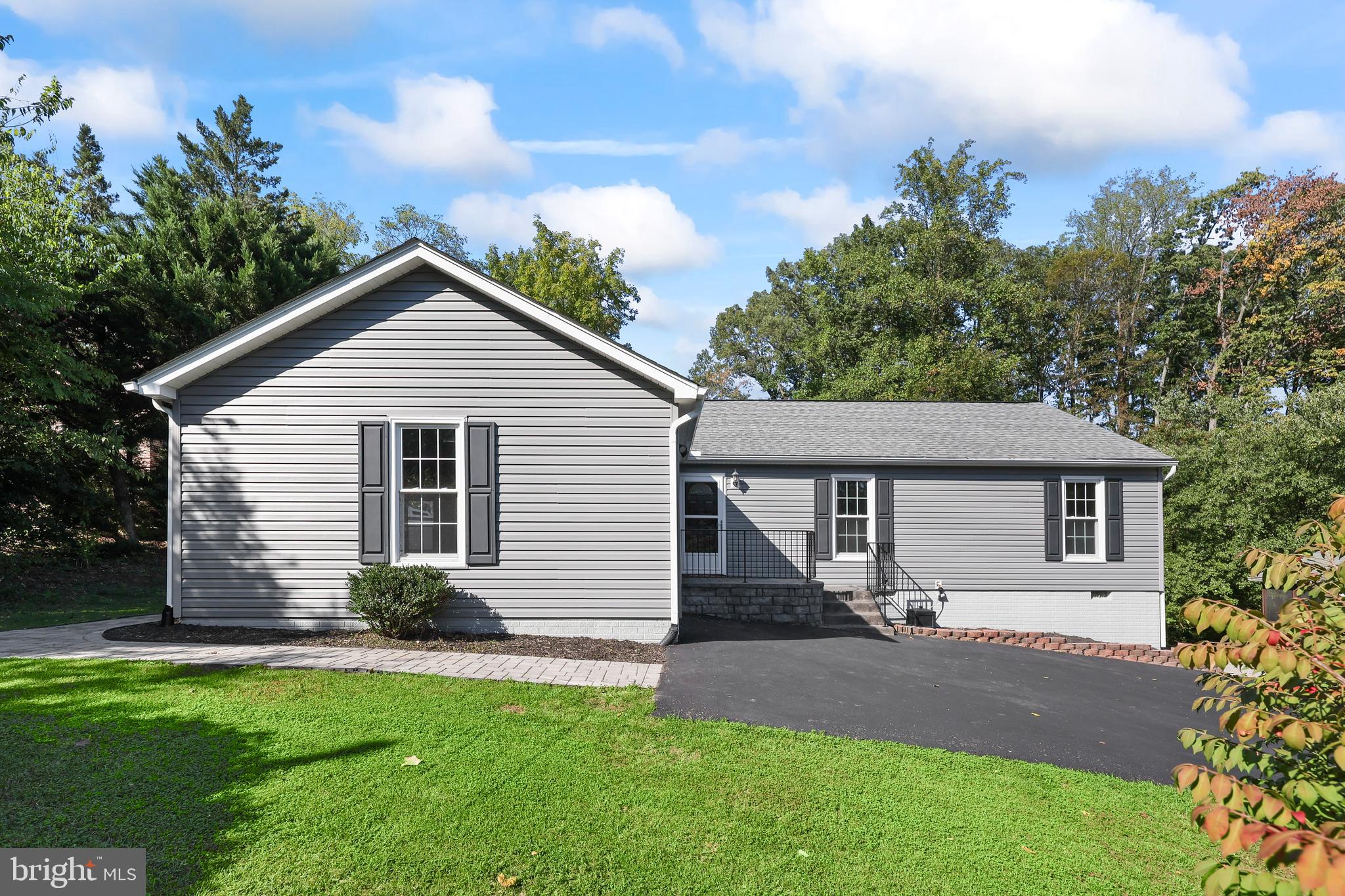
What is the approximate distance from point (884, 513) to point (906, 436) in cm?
206

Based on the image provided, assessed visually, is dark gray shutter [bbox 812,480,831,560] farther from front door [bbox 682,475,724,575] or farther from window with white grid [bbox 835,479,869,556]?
front door [bbox 682,475,724,575]

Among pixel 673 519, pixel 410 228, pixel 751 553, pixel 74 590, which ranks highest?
pixel 410 228

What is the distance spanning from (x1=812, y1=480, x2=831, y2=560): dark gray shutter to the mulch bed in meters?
5.77

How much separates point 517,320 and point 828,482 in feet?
24.4

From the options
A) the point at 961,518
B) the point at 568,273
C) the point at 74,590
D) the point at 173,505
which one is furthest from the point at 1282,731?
the point at 568,273

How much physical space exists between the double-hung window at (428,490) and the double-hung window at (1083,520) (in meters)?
12.2

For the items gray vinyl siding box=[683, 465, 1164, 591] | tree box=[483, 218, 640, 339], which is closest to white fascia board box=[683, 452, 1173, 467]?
gray vinyl siding box=[683, 465, 1164, 591]

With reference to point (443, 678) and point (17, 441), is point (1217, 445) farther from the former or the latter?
point (17, 441)

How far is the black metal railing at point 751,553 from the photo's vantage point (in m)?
13.9

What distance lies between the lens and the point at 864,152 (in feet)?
82.8

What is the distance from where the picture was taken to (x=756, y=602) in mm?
12242

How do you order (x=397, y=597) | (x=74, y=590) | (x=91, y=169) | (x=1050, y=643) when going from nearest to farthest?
(x=397, y=597) → (x=1050, y=643) → (x=74, y=590) → (x=91, y=169)

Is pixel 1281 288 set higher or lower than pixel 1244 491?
higher

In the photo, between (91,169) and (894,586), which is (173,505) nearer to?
(894,586)
